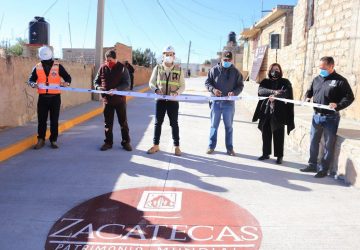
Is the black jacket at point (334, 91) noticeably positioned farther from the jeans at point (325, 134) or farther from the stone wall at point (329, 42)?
the stone wall at point (329, 42)

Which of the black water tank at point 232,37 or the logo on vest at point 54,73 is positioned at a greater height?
the black water tank at point 232,37

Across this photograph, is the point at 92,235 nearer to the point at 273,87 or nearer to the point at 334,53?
the point at 273,87

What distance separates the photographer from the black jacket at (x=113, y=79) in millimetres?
7012

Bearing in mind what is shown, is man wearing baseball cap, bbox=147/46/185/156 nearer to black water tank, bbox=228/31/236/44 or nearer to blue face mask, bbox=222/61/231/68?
blue face mask, bbox=222/61/231/68

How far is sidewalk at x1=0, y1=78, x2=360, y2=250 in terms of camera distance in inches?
154

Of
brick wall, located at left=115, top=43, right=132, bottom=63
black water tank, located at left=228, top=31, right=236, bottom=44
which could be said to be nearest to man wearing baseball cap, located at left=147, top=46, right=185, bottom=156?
brick wall, located at left=115, top=43, right=132, bottom=63

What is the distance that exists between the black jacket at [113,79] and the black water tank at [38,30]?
6193 mm

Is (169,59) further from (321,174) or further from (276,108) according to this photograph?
(321,174)

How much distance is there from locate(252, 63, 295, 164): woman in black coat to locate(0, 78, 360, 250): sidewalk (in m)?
0.51

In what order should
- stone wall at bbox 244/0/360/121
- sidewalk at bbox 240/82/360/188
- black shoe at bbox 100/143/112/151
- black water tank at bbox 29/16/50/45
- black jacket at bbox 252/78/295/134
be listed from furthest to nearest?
black water tank at bbox 29/16/50/45 → stone wall at bbox 244/0/360/121 → black shoe at bbox 100/143/112/151 → black jacket at bbox 252/78/295/134 → sidewalk at bbox 240/82/360/188

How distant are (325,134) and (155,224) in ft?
10.5

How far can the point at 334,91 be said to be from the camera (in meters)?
5.67

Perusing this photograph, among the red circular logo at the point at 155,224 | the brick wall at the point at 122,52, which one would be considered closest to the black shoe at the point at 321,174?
the red circular logo at the point at 155,224

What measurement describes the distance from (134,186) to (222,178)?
1347 mm
